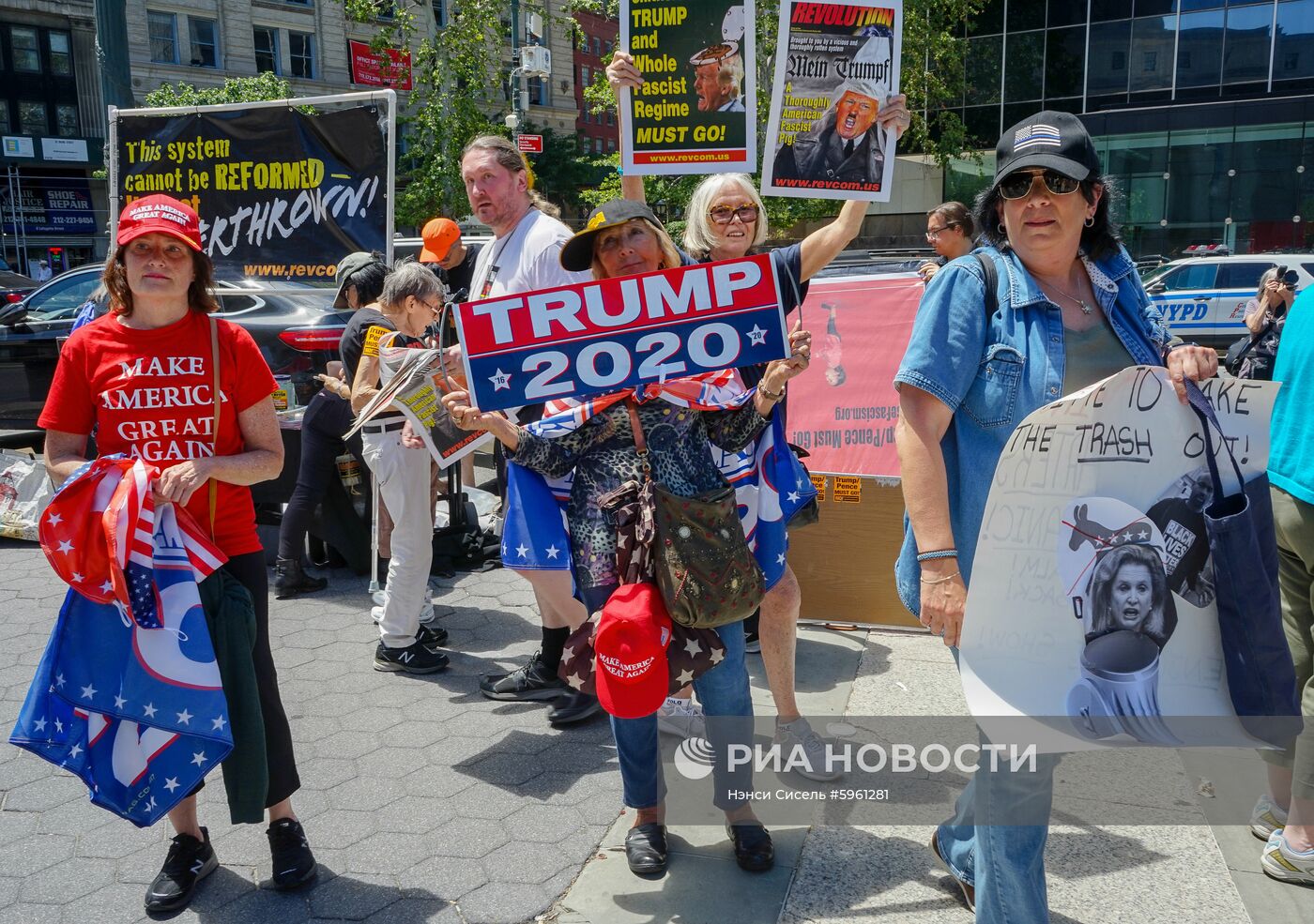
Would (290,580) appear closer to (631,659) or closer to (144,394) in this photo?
(144,394)

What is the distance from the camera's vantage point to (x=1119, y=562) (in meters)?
2.27

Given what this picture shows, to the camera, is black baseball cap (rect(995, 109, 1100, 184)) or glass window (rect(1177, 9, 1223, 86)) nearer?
black baseball cap (rect(995, 109, 1100, 184))

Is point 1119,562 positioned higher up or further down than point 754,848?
higher up

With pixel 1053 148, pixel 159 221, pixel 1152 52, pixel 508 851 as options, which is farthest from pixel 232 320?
pixel 1152 52

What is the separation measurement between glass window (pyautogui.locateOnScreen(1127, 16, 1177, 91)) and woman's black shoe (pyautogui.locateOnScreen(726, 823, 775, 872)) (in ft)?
106

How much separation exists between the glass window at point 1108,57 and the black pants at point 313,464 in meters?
30.2

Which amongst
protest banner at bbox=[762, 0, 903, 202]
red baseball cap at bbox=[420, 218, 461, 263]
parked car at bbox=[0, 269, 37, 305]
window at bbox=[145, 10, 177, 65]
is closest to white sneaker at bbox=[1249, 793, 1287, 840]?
protest banner at bbox=[762, 0, 903, 202]

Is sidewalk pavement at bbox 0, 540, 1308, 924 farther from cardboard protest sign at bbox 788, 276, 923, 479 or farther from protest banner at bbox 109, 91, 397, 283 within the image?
protest banner at bbox 109, 91, 397, 283

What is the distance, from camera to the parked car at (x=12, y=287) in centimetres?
2048

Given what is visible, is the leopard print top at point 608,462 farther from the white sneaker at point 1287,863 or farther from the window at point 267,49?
the window at point 267,49

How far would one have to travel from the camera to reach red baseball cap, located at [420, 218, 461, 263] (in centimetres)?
758

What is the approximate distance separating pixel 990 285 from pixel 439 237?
5.80 meters

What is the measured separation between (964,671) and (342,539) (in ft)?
15.7

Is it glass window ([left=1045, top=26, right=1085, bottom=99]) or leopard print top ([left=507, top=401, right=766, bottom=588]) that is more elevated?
glass window ([left=1045, top=26, right=1085, bottom=99])
